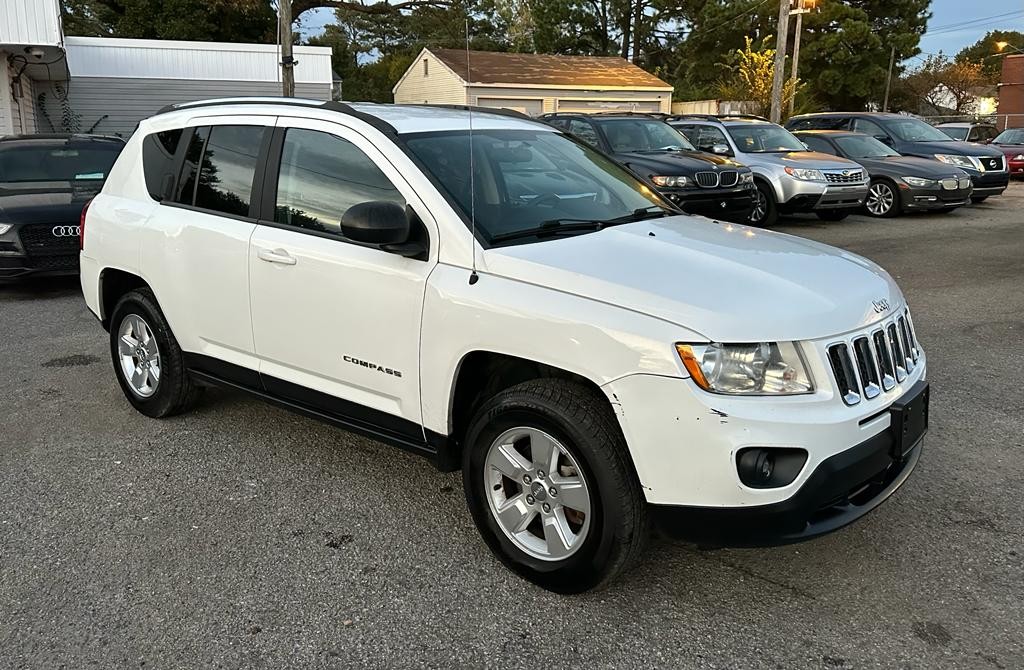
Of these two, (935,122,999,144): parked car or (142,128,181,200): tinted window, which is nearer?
(142,128,181,200): tinted window

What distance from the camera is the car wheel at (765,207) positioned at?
1305 cm

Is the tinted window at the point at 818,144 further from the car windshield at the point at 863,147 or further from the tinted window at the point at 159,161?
the tinted window at the point at 159,161

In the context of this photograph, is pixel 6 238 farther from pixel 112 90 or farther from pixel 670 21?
pixel 670 21

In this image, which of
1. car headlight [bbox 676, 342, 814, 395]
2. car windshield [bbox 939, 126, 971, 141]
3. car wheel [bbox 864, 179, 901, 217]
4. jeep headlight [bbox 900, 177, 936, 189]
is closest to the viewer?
car headlight [bbox 676, 342, 814, 395]

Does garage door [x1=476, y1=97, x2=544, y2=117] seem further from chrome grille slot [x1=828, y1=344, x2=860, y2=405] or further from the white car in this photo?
chrome grille slot [x1=828, y1=344, x2=860, y2=405]

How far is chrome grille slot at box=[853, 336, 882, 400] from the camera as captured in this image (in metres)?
2.92

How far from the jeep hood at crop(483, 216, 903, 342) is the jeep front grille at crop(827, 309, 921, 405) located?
0.06 m

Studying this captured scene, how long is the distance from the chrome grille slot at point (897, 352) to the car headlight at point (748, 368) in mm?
594

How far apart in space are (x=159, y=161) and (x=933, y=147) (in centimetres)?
1524

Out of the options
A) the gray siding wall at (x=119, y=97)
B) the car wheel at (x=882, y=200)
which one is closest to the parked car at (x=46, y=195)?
the car wheel at (x=882, y=200)

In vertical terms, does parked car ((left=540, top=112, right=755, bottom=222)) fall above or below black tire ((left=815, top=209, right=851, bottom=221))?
above

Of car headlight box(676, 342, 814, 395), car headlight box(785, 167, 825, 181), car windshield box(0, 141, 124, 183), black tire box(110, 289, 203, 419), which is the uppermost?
car headlight box(676, 342, 814, 395)

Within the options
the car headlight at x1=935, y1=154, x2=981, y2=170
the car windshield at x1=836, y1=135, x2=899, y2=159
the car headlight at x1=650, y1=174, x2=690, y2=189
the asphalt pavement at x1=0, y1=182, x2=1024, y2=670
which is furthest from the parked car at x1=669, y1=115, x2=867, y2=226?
the asphalt pavement at x1=0, y1=182, x2=1024, y2=670

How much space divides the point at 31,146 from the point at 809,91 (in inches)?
1782
